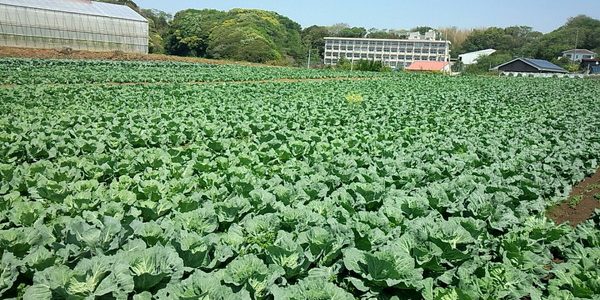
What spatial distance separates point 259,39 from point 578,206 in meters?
63.3

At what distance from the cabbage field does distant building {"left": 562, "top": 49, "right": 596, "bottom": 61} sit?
92.9 meters

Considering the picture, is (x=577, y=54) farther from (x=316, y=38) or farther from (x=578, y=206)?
(x=578, y=206)

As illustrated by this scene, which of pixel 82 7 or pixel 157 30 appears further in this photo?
pixel 157 30

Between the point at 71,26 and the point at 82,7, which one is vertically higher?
the point at 82,7

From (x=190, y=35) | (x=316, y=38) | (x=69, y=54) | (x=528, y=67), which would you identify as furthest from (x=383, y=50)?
(x=69, y=54)

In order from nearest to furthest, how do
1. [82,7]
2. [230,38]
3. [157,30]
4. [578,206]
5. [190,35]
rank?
[578,206]
[82,7]
[230,38]
[190,35]
[157,30]

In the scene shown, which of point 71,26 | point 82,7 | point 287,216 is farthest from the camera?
point 82,7

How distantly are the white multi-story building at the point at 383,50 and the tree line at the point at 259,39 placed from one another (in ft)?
15.7

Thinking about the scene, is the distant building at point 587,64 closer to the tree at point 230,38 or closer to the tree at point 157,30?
the tree at point 230,38

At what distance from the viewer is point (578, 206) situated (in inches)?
286

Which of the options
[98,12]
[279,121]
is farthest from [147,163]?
[98,12]

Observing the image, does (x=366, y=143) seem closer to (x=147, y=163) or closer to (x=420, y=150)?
(x=420, y=150)

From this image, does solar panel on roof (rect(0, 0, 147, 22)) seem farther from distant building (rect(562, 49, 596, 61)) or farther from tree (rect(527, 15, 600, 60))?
distant building (rect(562, 49, 596, 61))

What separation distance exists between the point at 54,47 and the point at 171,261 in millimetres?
46187
